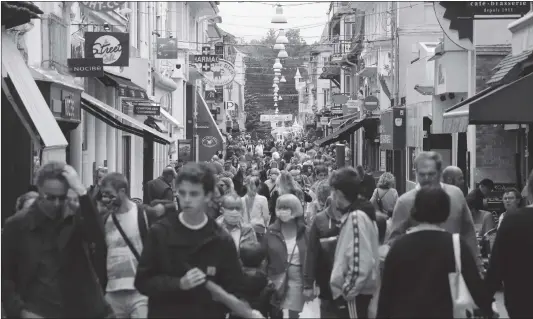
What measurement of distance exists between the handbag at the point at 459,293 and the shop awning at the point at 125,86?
1871 centimetres

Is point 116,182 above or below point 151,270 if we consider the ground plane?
above

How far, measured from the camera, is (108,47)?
23.3 m

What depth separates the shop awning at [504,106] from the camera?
16578mm

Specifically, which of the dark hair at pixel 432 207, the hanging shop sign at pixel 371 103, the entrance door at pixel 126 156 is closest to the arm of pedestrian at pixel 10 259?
the dark hair at pixel 432 207

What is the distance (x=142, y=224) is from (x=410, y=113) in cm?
2627

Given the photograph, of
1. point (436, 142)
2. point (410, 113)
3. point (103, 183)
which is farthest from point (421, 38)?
point (103, 183)

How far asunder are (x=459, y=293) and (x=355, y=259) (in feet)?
3.76

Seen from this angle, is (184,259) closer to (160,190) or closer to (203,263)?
(203,263)

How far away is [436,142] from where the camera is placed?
30.9 metres

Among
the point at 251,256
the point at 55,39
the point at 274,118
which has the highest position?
the point at 274,118

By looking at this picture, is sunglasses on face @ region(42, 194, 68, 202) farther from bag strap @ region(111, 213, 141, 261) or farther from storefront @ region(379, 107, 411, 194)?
storefront @ region(379, 107, 411, 194)

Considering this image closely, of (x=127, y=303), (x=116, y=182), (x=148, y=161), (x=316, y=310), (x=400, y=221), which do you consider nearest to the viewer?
(x=127, y=303)

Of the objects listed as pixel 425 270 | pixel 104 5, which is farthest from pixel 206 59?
pixel 425 270

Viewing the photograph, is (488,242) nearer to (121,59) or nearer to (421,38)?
(121,59)
